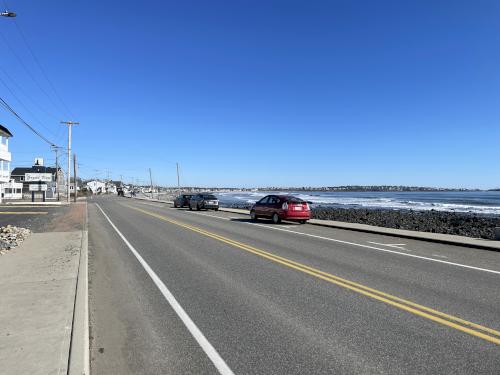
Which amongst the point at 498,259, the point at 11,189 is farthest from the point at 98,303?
the point at 11,189

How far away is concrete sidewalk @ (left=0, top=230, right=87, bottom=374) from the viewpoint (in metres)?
4.23

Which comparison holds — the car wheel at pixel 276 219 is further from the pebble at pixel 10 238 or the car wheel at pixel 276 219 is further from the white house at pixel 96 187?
the white house at pixel 96 187

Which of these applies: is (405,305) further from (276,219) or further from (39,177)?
(39,177)

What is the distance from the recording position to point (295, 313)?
5.91 metres

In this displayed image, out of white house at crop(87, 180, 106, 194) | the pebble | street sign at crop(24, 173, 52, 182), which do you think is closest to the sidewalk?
the pebble

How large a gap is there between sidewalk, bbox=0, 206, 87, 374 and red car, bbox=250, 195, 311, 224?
1195 centimetres

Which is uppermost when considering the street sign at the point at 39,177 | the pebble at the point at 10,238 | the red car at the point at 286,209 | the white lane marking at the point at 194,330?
the street sign at the point at 39,177

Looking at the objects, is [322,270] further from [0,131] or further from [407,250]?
[0,131]

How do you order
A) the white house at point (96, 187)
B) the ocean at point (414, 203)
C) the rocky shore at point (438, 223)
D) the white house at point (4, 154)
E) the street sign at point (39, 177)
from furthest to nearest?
the white house at point (96, 187) → the street sign at point (39, 177) → the ocean at point (414, 203) → the white house at point (4, 154) → the rocky shore at point (438, 223)

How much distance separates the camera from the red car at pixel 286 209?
2149 centimetres

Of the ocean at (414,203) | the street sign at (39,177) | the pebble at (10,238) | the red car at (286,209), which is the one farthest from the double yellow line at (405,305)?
the street sign at (39,177)

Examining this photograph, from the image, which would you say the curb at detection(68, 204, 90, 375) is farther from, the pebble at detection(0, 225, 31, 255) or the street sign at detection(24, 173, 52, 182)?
the street sign at detection(24, 173, 52, 182)

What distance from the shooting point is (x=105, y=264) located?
33.5 feet

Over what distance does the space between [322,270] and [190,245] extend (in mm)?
5463
